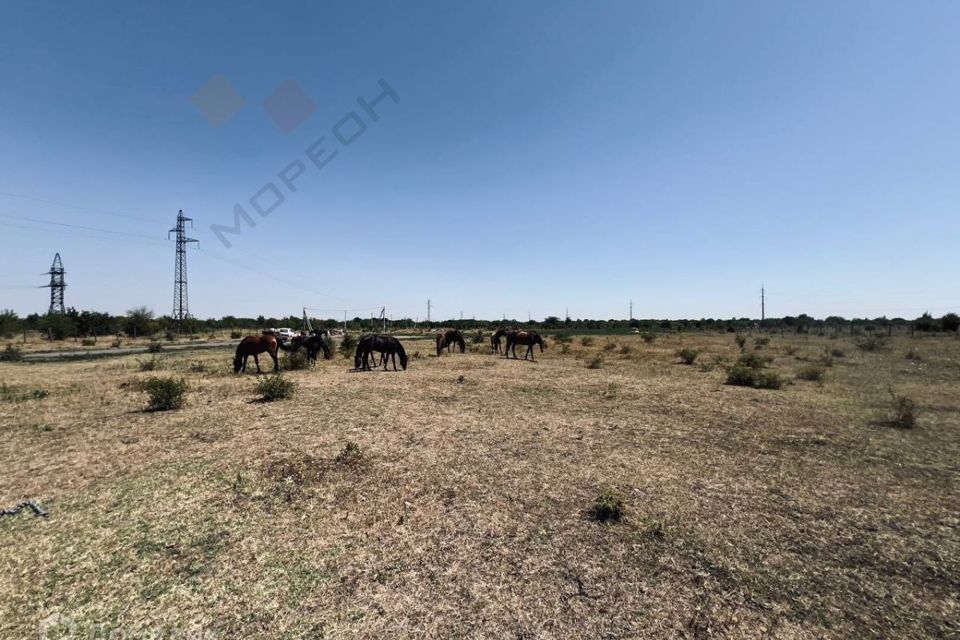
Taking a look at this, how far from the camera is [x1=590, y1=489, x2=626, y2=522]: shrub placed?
17.1 feet

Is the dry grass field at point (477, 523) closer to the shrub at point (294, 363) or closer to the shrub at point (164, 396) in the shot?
the shrub at point (164, 396)

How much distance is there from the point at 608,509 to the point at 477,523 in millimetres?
1775

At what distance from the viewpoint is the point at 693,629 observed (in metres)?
3.38

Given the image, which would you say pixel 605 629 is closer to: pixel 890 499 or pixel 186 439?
pixel 890 499

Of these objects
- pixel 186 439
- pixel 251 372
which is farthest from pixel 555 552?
pixel 251 372

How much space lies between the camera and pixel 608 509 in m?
5.26

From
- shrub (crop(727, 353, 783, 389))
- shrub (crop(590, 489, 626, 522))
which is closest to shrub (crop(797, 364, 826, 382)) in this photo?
shrub (crop(727, 353, 783, 389))

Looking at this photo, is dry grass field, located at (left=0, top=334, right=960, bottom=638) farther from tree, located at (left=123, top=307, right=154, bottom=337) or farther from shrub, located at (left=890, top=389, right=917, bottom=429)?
tree, located at (left=123, top=307, right=154, bottom=337)

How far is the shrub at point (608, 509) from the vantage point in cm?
521

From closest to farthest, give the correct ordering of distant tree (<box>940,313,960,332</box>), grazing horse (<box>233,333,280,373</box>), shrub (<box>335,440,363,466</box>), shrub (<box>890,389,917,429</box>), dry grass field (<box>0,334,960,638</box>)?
dry grass field (<box>0,334,960,638</box>) < shrub (<box>335,440,363,466</box>) < shrub (<box>890,389,917,429</box>) < grazing horse (<box>233,333,280,373</box>) < distant tree (<box>940,313,960,332</box>)

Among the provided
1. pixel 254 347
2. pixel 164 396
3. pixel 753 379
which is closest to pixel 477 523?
pixel 164 396

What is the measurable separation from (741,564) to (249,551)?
548 cm

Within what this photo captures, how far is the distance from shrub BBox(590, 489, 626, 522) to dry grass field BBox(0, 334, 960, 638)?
127mm

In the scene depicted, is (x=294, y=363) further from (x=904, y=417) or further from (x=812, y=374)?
(x=812, y=374)
